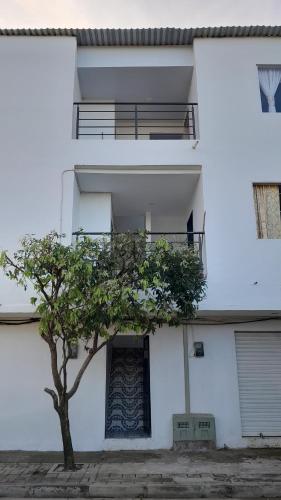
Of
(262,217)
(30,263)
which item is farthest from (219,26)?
(30,263)

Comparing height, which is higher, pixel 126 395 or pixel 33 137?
pixel 33 137

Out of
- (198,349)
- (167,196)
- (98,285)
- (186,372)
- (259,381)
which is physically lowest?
(259,381)

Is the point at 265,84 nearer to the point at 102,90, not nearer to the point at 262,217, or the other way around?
the point at 262,217

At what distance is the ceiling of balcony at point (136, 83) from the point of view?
1112 centimetres

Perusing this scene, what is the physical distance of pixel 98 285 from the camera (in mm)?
6664

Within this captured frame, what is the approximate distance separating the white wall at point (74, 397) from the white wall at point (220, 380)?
0.37 m

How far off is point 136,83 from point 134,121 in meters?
1.12

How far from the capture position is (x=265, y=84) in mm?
10508

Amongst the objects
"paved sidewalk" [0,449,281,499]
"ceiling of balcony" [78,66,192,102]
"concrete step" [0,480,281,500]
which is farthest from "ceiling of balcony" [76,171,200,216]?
"concrete step" [0,480,281,500]

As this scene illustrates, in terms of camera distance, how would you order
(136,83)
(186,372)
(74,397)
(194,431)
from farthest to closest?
(136,83) < (186,372) < (74,397) < (194,431)

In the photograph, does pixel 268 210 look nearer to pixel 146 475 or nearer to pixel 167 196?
pixel 167 196

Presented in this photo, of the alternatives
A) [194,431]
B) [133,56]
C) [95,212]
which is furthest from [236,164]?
[194,431]

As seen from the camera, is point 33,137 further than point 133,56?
No

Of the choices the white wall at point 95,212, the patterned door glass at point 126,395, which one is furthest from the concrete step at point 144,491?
the white wall at point 95,212
